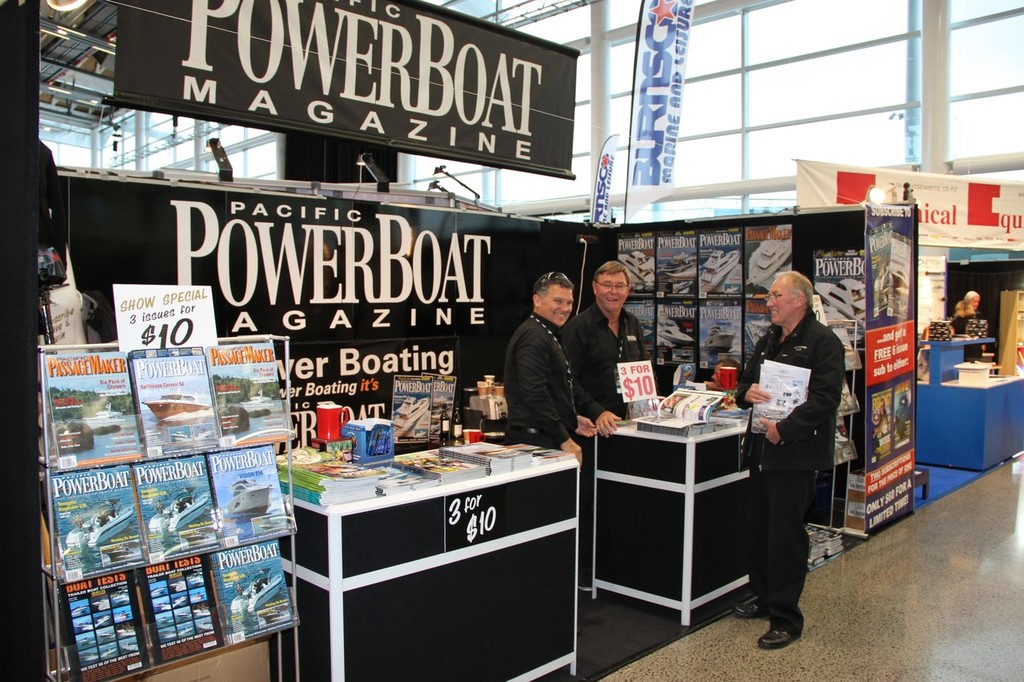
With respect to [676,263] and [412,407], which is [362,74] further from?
[676,263]

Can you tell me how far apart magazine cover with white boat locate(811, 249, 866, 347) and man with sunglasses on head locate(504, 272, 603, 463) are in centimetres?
245

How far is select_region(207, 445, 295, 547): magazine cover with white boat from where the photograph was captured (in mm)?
2232

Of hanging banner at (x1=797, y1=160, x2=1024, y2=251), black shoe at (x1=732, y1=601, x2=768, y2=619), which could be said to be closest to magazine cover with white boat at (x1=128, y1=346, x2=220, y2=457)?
black shoe at (x1=732, y1=601, x2=768, y2=619)

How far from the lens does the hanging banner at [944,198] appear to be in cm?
664

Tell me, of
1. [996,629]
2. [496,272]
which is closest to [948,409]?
[996,629]

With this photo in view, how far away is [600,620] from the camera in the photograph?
3719 mm

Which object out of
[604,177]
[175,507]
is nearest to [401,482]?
[175,507]

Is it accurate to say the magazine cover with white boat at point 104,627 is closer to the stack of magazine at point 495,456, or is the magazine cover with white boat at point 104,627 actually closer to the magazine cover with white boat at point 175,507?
the magazine cover with white boat at point 175,507

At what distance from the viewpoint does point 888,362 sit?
5.09 metres

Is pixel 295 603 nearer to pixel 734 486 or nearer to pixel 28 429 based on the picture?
pixel 28 429

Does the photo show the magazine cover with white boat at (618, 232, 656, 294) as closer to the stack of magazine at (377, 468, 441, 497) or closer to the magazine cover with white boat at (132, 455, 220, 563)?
the stack of magazine at (377, 468, 441, 497)

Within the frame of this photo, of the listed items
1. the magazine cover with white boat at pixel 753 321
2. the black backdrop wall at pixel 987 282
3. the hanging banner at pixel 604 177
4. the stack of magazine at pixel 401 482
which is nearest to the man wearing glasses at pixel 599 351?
the stack of magazine at pixel 401 482

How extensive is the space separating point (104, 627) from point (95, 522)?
0.29 m

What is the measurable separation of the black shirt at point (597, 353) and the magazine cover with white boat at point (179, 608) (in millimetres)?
2168
